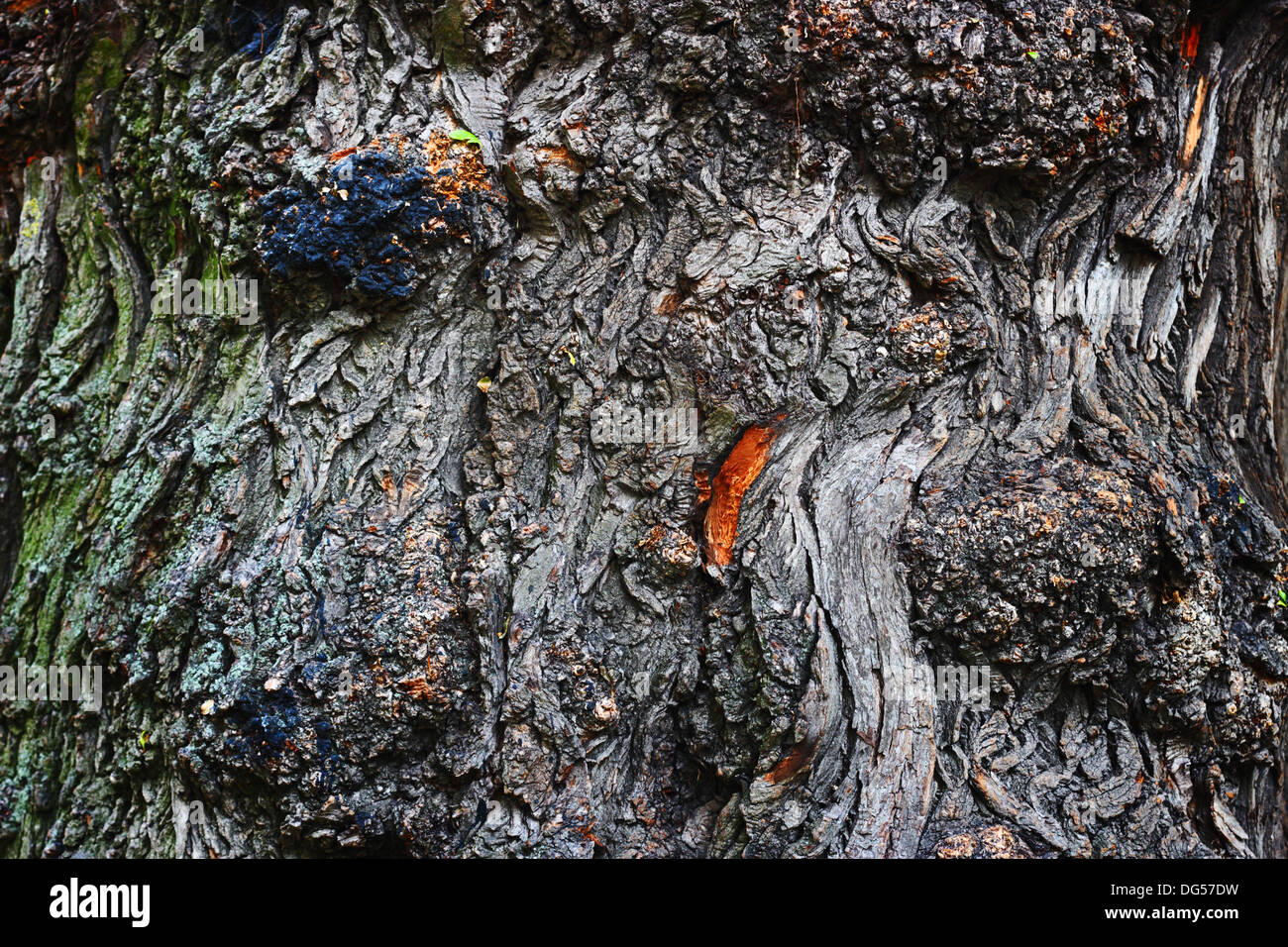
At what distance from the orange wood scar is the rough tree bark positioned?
0.01 m

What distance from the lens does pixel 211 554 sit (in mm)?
2643

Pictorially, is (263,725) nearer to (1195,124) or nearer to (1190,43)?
(1195,124)

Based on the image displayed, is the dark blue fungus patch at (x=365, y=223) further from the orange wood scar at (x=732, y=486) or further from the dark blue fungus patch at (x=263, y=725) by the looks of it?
the dark blue fungus patch at (x=263, y=725)

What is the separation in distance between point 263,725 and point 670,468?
4.33ft

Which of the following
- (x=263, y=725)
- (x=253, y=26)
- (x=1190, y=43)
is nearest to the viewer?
(x=263, y=725)

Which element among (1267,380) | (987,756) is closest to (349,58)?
(987,756)

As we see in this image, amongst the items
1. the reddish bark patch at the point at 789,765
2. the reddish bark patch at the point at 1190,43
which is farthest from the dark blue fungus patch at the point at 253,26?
the reddish bark patch at the point at 1190,43

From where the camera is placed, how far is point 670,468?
8.48ft

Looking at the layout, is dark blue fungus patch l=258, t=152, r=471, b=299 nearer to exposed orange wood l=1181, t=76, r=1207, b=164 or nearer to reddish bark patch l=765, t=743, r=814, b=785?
reddish bark patch l=765, t=743, r=814, b=785

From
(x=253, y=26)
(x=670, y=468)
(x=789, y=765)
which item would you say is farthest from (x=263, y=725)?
(x=253, y=26)

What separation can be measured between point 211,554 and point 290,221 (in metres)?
1.00

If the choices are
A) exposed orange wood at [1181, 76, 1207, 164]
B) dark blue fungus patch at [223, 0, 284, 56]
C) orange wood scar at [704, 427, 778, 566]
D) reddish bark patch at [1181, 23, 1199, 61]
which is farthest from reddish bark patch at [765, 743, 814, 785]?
dark blue fungus patch at [223, 0, 284, 56]

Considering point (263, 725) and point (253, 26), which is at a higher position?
point (253, 26)

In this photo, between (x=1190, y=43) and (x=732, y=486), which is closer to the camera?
(x=732, y=486)
